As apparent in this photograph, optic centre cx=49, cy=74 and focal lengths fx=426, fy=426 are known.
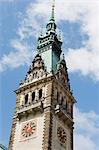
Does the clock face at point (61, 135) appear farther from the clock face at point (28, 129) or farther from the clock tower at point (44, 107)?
the clock face at point (28, 129)

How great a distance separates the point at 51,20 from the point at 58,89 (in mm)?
19738

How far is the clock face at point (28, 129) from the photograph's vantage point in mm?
60281

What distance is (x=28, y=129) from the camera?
60.9m

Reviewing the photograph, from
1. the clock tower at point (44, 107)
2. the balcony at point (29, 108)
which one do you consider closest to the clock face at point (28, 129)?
the clock tower at point (44, 107)

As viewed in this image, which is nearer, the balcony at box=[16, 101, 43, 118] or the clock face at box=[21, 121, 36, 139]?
the clock face at box=[21, 121, 36, 139]

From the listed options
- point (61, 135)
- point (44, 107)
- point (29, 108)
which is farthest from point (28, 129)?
point (61, 135)

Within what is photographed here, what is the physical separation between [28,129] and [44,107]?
3.89 meters

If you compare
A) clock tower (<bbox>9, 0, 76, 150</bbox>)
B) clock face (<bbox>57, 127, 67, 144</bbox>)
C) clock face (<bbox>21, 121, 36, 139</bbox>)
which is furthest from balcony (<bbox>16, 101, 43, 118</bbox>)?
clock face (<bbox>57, 127, 67, 144</bbox>)

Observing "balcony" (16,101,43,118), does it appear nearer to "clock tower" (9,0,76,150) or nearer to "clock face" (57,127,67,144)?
"clock tower" (9,0,76,150)

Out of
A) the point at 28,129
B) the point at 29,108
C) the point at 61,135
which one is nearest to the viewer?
the point at 28,129

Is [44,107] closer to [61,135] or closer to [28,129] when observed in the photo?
[28,129]

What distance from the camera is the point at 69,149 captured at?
62.7 metres

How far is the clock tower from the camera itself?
5947cm

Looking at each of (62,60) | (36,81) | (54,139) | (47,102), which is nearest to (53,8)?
(62,60)
